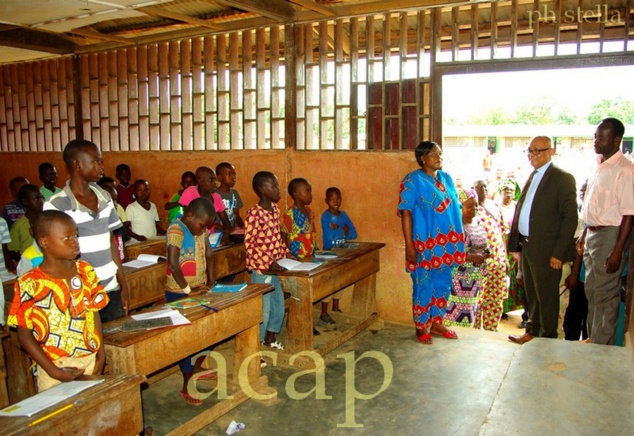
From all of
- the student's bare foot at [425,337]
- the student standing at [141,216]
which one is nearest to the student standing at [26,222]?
the student standing at [141,216]

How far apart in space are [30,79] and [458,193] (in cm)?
669

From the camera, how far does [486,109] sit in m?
16.2

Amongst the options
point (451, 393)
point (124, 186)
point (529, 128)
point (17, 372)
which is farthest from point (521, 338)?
point (529, 128)

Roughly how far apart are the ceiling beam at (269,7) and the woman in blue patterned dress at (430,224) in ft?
6.69

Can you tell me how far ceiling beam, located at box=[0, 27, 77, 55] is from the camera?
6699 mm

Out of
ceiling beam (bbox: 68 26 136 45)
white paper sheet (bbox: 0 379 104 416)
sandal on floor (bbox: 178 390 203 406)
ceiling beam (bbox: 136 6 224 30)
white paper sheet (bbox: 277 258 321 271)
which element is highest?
ceiling beam (bbox: 68 26 136 45)

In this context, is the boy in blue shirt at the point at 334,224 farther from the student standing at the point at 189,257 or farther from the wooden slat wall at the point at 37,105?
the wooden slat wall at the point at 37,105

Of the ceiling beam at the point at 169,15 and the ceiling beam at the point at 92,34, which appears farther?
the ceiling beam at the point at 92,34

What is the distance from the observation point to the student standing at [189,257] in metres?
3.82

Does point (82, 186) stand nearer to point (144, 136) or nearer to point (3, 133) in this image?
point (144, 136)

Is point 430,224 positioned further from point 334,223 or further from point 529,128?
point 529,128

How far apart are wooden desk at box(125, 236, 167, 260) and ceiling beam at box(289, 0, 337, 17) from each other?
2.72 meters

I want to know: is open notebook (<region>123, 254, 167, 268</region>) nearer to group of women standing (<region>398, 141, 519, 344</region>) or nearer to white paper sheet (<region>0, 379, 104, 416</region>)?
white paper sheet (<region>0, 379, 104, 416</region>)

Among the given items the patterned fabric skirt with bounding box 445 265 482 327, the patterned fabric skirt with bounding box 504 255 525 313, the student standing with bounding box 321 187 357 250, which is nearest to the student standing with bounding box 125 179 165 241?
the student standing with bounding box 321 187 357 250
